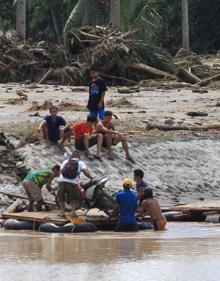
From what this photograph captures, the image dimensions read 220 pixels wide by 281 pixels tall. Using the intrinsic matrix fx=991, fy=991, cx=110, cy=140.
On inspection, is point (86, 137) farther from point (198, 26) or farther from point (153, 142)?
point (198, 26)

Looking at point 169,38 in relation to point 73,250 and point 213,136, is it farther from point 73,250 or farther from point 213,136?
point 73,250

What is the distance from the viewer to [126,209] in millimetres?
16172

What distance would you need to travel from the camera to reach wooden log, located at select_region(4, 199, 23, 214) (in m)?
17.4

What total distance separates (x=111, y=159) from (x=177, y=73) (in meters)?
14.7

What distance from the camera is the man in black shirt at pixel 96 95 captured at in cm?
2102

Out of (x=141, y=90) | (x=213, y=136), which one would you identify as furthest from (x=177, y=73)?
(x=213, y=136)

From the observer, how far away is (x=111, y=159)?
20.7 meters

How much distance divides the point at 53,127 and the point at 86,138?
2.32ft

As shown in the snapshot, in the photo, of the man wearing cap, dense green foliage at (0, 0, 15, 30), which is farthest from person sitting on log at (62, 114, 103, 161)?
dense green foliage at (0, 0, 15, 30)

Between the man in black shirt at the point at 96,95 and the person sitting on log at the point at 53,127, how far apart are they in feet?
3.97

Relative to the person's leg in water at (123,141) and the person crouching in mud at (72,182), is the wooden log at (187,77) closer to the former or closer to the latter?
the person's leg in water at (123,141)

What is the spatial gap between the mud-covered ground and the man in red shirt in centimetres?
26

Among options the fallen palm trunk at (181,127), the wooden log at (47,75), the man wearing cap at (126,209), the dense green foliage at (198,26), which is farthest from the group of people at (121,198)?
the dense green foliage at (198,26)

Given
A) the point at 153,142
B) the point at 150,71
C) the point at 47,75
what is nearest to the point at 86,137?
the point at 153,142
